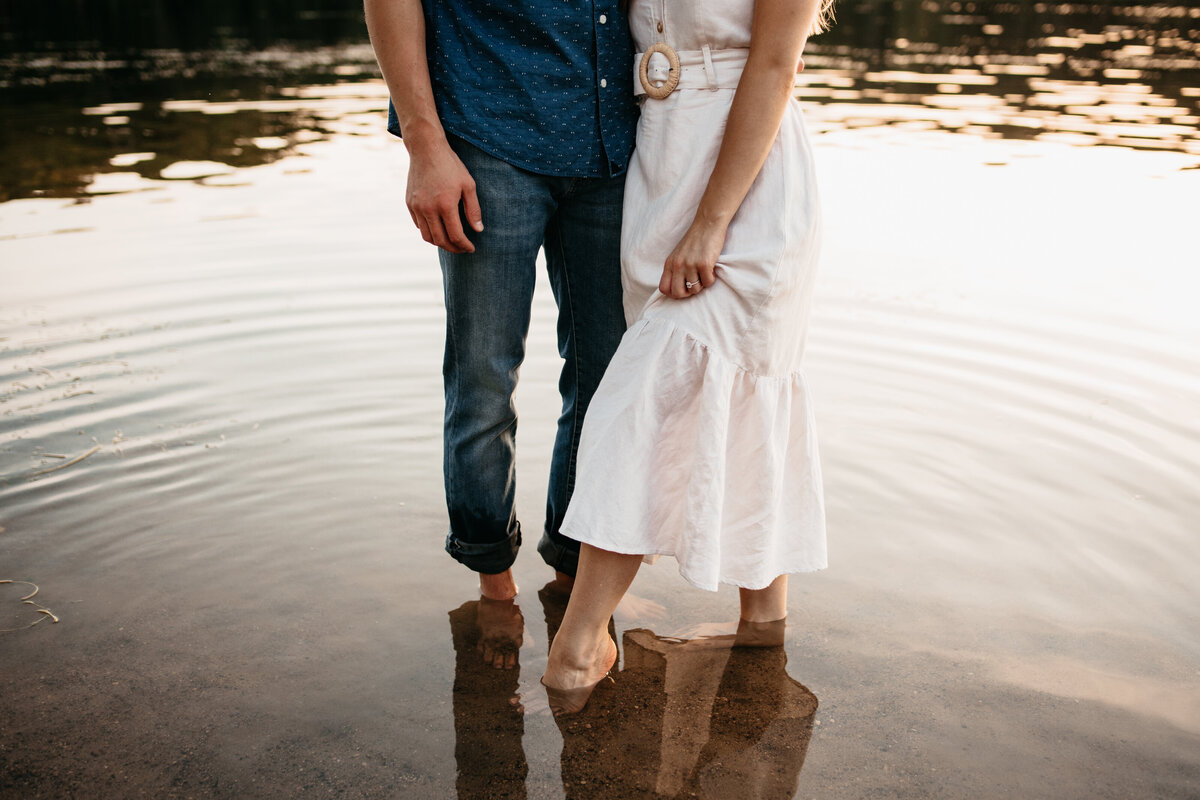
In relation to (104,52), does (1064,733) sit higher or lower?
lower

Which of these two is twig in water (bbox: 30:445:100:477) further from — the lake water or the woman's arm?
the woman's arm

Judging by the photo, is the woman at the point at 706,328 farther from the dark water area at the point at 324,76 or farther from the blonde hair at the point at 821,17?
the dark water area at the point at 324,76

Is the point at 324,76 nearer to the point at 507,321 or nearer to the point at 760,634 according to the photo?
the point at 507,321

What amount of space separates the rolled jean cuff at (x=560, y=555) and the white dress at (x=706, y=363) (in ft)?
1.81

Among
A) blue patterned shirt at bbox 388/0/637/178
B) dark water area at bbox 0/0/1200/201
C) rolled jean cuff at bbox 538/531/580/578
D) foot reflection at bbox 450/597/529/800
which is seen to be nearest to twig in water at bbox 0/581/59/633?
foot reflection at bbox 450/597/529/800

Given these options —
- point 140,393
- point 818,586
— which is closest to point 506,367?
point 818,586

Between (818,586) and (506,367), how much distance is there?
0.98m

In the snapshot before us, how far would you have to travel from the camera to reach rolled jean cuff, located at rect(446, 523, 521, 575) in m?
2.36

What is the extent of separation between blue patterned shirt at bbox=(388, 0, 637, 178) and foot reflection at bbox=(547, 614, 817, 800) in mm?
1068

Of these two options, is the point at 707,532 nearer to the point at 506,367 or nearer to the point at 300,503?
the point at 506,367

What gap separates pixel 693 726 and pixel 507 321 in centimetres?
89

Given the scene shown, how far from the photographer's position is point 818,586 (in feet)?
8.51

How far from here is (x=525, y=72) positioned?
204 cm

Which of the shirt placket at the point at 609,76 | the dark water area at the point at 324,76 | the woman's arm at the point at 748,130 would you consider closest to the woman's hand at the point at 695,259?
the woman's arm at the point at 748,130
